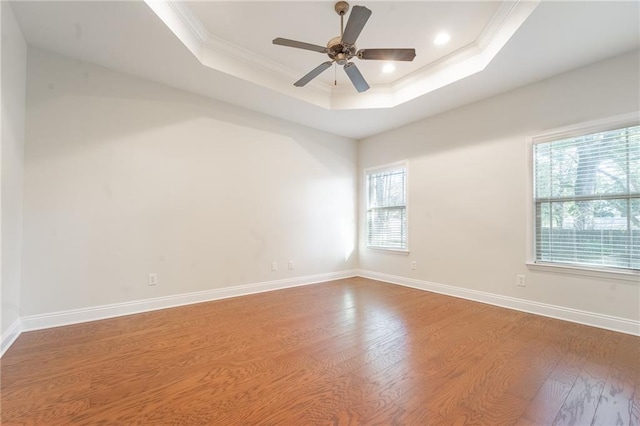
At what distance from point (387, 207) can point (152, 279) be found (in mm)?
3676

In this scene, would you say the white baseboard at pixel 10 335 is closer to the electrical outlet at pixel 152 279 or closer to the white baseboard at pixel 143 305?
the white baseboard at pixel 143 305

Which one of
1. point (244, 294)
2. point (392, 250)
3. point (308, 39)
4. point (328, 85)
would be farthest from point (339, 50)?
point (392, 250)

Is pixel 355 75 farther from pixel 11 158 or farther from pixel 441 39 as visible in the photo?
pixel 11 158

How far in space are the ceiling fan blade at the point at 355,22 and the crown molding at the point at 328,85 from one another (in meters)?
1.38

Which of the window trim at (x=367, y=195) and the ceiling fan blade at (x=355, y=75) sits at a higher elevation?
the ceiling fan blade at (x=355, y=75)

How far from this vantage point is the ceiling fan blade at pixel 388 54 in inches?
88.0

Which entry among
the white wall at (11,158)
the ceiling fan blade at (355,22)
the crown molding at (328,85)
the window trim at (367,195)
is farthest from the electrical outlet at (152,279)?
the window trim at (367,195)

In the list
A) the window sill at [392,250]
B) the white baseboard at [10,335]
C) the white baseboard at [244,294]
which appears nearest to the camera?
the white baseboard at [10,335]

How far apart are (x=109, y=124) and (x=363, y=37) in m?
Answer: 2.86

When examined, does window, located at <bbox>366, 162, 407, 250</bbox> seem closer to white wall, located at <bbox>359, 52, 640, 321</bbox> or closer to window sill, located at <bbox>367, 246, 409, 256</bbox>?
window sill, located at <bbox>367, 246, 409, 256</bbox>

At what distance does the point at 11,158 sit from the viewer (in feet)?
7.41

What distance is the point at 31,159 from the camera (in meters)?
2.60

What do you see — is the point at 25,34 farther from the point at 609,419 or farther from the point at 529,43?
the point at 609,419

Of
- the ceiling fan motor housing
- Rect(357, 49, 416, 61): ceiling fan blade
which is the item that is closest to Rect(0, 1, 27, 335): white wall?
the ceiling fan motor housing
